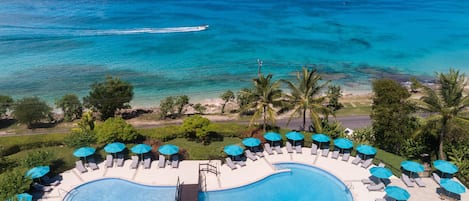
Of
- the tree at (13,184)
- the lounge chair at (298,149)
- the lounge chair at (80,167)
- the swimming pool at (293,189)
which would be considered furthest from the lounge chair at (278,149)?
the tree at (13,184)

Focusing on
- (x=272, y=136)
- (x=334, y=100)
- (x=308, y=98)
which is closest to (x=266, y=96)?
(x=272, y=136)

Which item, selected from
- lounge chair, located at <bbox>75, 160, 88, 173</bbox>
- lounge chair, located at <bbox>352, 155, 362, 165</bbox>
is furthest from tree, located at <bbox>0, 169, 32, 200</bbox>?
lounge chair, located at <bbox>352, 155, 362, 165</bbox>

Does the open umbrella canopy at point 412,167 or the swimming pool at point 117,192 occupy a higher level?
the open umbrella canopy at point 412,167

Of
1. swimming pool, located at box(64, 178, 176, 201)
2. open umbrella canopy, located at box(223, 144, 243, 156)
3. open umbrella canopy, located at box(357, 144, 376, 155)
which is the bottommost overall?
swimming pool, located at box(64, 178, 176, 201)

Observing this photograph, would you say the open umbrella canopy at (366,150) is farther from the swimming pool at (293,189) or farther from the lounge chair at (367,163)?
the swimming pool at (293,189)

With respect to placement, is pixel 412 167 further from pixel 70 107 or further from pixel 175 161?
pixel 70 107

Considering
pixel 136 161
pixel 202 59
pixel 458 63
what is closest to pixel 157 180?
pixel 136 161

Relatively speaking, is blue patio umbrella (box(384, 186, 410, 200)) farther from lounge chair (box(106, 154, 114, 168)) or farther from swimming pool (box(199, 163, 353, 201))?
lounge chair (box(106, 154, 114, 168))

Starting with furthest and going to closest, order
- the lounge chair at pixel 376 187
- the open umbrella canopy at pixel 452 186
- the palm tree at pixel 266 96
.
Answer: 1. the palm tree at pixel 266 96
2. the lounge chair at pixel 376 187
3. the open umbrella canopy at pixel 452 186
